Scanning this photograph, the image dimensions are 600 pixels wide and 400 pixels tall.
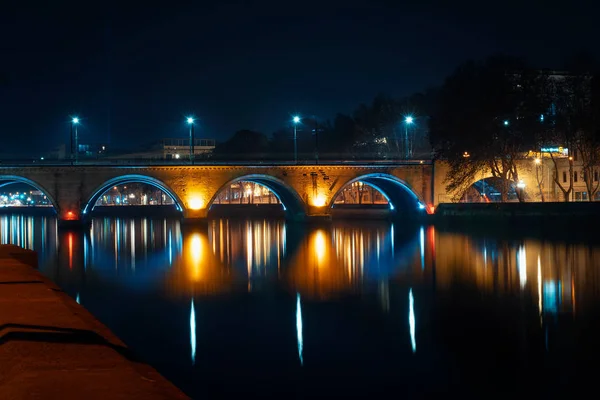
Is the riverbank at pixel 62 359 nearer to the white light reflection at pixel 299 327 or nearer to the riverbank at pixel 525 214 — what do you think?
the white light reflection at pixel 299 327

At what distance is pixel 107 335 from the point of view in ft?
28.6

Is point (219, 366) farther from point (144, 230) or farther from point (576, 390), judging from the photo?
point (144, 230)

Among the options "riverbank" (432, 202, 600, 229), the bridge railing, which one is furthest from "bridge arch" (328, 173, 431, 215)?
"riverbank" (432, 202, 600, 229)

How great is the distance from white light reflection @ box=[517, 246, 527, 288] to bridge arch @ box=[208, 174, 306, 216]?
23.3 m

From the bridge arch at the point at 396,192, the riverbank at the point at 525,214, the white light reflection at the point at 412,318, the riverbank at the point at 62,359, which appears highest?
the bridge arch at the point at 396,192

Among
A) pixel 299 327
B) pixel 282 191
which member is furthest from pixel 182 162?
pixel 299 327

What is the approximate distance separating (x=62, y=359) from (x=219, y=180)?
4558 cm

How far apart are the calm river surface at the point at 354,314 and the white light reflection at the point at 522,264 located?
100mm

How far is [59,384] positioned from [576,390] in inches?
333

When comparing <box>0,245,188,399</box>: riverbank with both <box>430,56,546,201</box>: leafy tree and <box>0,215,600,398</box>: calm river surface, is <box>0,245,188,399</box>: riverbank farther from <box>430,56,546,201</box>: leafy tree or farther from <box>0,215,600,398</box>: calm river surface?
<box>430,56,546,201</box>: leafy tree

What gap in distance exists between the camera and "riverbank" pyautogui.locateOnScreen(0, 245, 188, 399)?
526 cm

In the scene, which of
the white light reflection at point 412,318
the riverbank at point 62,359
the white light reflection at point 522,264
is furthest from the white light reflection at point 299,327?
the white light reflection at point 522,264

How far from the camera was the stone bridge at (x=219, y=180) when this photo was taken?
49.3m

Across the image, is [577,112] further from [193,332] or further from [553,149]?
[193,332]
